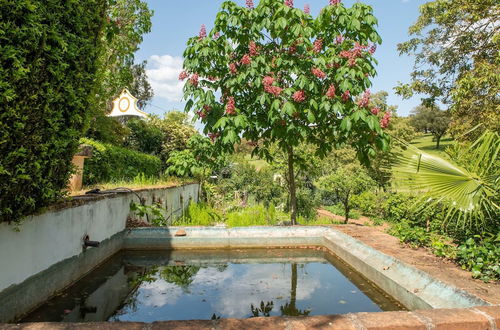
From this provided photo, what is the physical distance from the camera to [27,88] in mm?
2932

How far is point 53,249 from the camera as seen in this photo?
395 cm

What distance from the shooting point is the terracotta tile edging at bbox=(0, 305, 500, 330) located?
7.48 ft

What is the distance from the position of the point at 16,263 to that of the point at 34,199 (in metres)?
0.60

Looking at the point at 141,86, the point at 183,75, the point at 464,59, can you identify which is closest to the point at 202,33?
the point at 183,75

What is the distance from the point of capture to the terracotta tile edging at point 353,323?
2279 millimetres

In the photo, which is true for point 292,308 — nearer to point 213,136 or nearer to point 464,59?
point 213,136

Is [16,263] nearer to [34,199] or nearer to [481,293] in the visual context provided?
[34,199]

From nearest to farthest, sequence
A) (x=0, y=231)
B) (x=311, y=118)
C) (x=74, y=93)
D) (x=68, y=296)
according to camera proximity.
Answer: (x=0, y=231) → (x=74, y=93) → (x=68, y=296) → (x=311, y=118)

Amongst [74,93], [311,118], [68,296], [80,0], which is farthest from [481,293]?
[80,0]

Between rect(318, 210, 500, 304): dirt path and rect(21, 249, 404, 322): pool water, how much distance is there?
2.10 ft

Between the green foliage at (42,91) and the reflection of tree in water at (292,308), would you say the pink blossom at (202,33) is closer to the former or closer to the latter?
the green foliage at (42,91)

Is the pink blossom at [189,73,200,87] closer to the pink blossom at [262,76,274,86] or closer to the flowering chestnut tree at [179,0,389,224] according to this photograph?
the flowering chestnut tree at [179,0,389,224]

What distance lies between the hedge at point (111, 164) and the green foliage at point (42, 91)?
482cm

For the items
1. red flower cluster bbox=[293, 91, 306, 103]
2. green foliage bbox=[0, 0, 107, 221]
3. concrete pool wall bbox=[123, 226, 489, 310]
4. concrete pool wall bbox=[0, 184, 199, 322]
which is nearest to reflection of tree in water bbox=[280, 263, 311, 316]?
concrete pool wall bbox=[123, 226, 489, 310]
